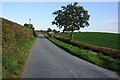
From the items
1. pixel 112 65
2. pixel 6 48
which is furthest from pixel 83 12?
pixel 6 48

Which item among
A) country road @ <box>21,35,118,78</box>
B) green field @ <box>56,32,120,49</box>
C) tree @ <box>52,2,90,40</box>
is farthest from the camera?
tree @ <box>52,2,90,40</box>

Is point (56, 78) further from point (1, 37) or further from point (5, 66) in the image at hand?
point (1, 37)

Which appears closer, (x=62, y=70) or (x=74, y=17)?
(x=62, y=70)

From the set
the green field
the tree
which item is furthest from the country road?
the tree

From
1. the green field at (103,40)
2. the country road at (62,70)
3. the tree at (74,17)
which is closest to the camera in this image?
the country road at (62,70)

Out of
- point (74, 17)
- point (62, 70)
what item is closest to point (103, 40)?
point (74, 17)

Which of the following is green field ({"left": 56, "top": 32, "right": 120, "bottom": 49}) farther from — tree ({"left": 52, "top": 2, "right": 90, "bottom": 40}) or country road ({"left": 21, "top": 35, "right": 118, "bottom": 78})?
country road ({"left": 21, "top": 35, "right": 118, "bottom": 78})

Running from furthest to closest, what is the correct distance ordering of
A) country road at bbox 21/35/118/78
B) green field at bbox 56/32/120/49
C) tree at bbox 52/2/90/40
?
tree at bbox 52/2/90/40 < green field at bbox 56/32/120/49 < country road at bbox 21/35/118/78

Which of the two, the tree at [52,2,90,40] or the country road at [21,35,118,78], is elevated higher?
the tree at [52,2,90,40]

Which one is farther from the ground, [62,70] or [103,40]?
[103,40]

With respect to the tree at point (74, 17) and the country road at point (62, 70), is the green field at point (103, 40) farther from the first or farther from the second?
the country road at point (62, 70)

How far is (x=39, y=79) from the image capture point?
11047mm

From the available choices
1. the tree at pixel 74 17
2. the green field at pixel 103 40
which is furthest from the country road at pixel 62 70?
the tree at pixel 74 17

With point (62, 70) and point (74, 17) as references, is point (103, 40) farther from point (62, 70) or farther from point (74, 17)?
point (62, 70)
